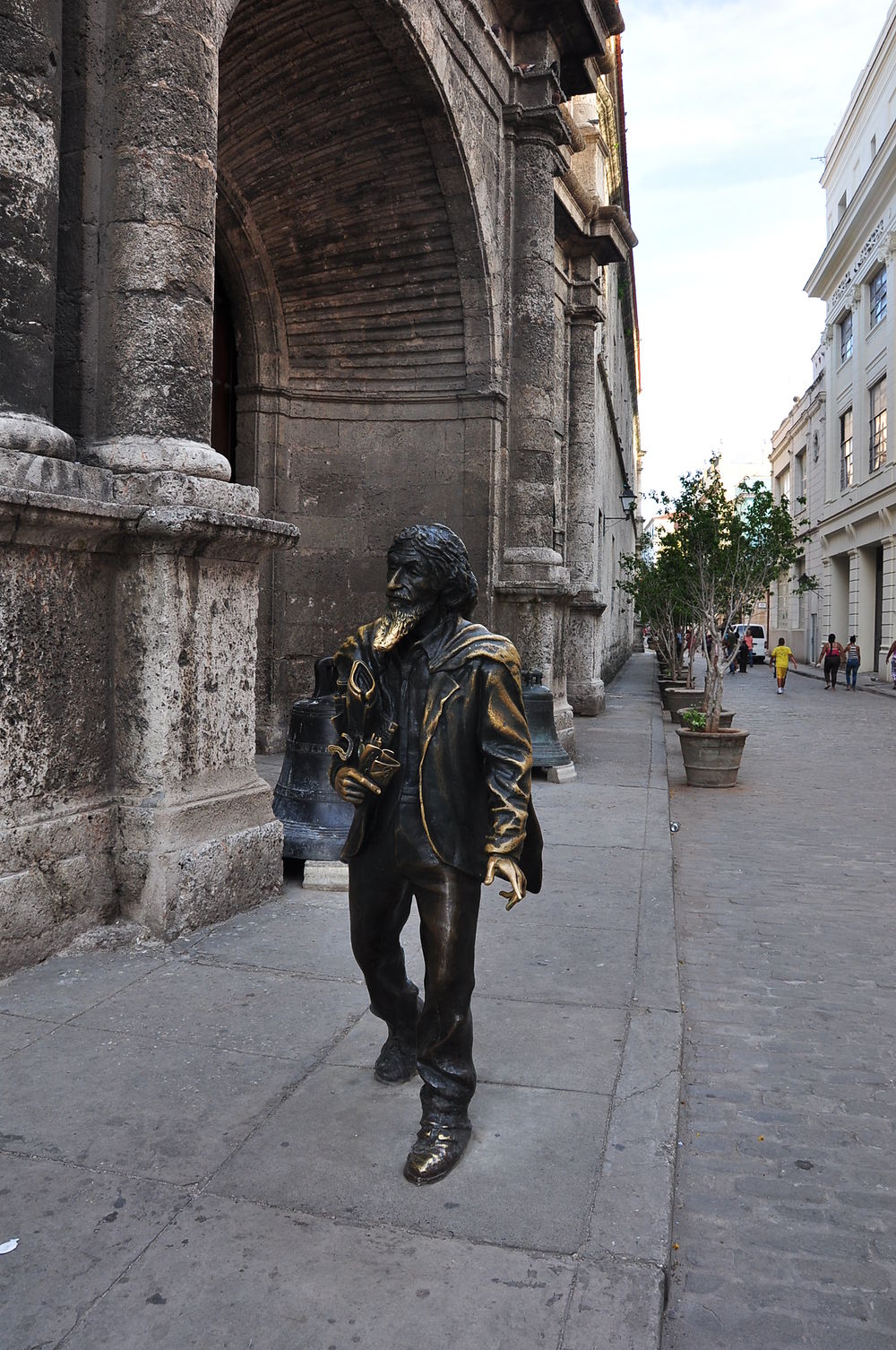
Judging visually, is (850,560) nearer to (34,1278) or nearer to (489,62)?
(489,62)

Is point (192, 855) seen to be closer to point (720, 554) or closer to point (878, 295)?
point (720, 554)

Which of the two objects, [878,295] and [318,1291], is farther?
[878,295]

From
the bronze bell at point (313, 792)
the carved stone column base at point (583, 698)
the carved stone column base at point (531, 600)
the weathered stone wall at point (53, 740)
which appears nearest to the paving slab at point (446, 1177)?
the weathered stone wall at point (53, 740)

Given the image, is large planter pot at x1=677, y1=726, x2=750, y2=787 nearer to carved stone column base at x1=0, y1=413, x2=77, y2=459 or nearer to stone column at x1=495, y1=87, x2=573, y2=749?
stone column at x1=495, y1=87, x2=573, y2=749

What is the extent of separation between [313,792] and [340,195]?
657cm

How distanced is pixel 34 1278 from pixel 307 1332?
0.67 m

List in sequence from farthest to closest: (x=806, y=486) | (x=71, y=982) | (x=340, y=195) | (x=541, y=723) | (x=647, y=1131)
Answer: (x=806, y=486) → (x=541, y=723) → (x=340, y=195) → (x=71, y=982) → (x=647, y=1131)

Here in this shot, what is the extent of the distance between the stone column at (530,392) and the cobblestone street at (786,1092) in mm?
3295

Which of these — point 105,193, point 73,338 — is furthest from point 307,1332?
point 105,193

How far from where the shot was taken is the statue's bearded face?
9.80 feet

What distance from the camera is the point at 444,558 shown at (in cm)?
301

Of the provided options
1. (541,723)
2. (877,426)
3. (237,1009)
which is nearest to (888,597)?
(877,426)

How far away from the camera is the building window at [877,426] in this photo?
33.9m

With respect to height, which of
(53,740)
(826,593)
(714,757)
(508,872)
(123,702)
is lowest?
(714,757)
